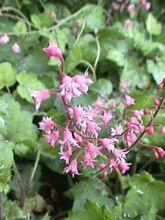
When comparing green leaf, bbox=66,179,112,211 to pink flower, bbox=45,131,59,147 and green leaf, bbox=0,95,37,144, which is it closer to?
green leaf, bbox=0,95,37,144

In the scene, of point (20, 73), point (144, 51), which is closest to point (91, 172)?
point (20, 73)

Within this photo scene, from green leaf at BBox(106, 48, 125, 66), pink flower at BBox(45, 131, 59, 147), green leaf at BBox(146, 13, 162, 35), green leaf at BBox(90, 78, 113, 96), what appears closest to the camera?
pink flower at BBox(45, 131, 59, 147)

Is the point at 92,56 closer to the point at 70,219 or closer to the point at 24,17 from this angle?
the point at 24,17

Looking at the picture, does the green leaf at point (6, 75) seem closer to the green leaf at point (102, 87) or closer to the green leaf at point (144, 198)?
the green leaf at point (102, 87)

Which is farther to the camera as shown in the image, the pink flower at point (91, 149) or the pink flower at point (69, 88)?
the pink flower at point (91, 149)

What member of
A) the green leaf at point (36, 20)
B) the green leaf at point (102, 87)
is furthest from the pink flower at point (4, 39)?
the green leaf at point (102, 87)

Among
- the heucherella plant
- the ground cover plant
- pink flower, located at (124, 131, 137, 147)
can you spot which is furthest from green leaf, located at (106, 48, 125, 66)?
pink flower, located at (124, 131, 137, 147)

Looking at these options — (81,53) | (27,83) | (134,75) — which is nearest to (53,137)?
(27,83)

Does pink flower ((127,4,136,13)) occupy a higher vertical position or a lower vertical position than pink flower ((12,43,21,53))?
higher
